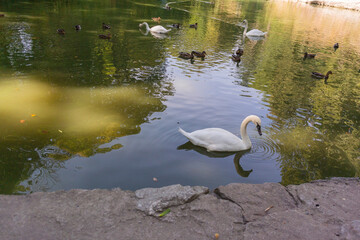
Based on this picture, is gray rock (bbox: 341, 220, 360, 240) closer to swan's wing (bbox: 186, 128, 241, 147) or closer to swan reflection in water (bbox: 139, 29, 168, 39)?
swan's wing (bbox: 186, 128, 241, 147)

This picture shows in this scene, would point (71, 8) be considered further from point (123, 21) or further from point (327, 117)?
point (327, 117)

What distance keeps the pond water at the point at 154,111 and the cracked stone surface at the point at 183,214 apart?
0.94m

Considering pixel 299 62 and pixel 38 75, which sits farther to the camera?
pixel 299 62

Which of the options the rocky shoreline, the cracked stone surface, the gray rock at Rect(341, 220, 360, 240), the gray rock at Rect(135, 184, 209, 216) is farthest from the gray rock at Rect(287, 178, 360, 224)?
the rocky shoreline

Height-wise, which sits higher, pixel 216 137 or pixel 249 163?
pixel 216 137

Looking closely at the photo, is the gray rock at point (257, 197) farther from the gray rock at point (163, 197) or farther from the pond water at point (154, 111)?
the pond water at point (154, 111)

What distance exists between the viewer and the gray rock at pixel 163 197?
3.92m

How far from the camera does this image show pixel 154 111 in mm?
7910

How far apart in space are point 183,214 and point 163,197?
38cm

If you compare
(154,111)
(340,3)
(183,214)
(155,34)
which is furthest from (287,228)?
(340,3)

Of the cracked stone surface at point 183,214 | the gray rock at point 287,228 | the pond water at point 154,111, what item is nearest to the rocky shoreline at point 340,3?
the pond water at point 154,111

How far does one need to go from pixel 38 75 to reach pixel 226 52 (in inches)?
373

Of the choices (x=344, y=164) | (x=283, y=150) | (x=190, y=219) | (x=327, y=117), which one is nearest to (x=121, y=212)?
(x=190, y=219)

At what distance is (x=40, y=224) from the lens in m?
3.52
